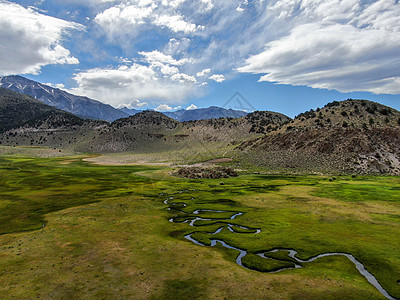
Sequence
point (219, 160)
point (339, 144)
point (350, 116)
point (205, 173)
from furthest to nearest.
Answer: point (219, 160)
point (350, 116)
point (339, 144)
point (205, 173)

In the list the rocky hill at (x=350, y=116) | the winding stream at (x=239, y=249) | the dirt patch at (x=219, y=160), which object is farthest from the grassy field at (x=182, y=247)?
the dirt patch at (x=219, y=160)

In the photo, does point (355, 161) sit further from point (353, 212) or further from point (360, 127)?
point (353, 212)

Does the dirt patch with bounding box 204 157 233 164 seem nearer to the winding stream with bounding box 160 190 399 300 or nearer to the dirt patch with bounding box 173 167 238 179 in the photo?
the dirt patch with bounding box 173 167 238 179

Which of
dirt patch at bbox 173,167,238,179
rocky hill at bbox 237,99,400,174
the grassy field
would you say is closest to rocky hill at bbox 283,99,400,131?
rocky hill at bbox 237,99,400,174

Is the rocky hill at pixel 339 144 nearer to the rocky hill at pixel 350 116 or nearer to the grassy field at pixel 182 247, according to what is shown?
the rocky hill at pixel 350 116

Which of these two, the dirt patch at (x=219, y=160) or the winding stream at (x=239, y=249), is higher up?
the dirt patch at (x=219, y=160)

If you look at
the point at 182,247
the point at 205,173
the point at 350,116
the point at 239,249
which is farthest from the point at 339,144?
the point at 182,247

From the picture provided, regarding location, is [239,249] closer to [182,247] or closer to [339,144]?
[182,247]

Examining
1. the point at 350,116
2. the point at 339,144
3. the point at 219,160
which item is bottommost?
the point at 219,160

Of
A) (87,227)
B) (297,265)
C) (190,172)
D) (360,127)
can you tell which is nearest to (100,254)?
(87,227)
